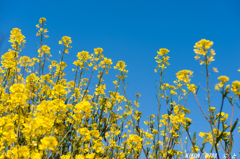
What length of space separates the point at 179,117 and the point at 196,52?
1655 mm

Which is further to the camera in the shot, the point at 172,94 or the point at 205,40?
the point at 172,94

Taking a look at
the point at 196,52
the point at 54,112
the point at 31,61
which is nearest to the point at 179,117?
the point at 196,52

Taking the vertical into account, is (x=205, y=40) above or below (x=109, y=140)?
above

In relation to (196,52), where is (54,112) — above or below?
below

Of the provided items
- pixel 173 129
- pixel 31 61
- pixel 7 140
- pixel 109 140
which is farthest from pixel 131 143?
pixel 31 61

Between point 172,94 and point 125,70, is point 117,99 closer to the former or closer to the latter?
point 125,70

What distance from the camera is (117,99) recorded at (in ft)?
14.1

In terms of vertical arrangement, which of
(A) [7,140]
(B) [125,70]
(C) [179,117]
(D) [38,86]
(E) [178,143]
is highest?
(B) [125,70]

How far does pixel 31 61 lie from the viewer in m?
4.59

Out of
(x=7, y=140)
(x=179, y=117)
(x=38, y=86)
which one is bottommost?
(x=7, y=140)

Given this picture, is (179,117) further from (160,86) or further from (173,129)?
(160,86)

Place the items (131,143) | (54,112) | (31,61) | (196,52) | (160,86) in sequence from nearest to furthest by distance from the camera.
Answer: (196,52) < (54,112) < (131,143) < (160,86) < (31,61)

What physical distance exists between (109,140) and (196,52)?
6.90 ft

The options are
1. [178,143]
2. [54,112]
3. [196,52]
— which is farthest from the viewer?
[178,143]
